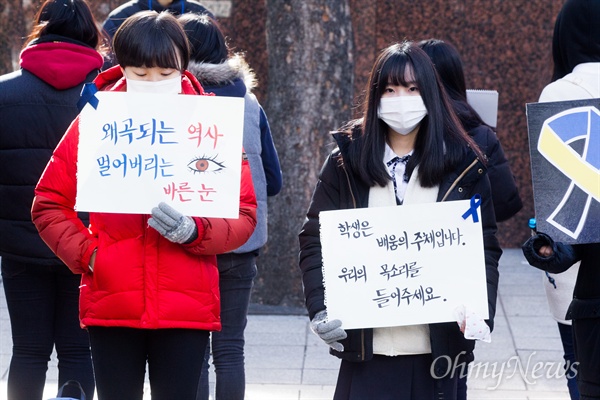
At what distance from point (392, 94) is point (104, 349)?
50.0 inches

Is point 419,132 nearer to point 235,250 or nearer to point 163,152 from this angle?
point 163,152

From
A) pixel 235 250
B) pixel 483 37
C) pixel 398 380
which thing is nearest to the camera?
pixel 398 380

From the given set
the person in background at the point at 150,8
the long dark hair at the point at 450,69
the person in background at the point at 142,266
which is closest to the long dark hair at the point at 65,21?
the person in background at the point at 142,266

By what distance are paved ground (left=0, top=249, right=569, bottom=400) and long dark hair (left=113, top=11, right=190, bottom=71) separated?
253cm

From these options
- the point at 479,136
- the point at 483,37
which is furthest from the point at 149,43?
the point at 483,37

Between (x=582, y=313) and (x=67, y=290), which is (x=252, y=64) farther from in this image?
(x=582, y=313)

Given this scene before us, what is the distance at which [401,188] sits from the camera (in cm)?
368

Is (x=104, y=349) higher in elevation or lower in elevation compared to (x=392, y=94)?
lower

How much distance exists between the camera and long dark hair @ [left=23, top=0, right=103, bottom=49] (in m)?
4.73

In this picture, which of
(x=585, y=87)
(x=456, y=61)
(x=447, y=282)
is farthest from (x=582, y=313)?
(x=456, y=61)

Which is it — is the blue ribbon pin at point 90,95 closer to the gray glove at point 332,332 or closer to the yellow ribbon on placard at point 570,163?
the gray glove at point 332,332

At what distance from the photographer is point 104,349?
3.72m

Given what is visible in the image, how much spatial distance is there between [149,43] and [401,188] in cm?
95

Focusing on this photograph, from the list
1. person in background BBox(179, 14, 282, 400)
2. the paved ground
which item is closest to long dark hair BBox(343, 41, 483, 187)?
person in background BBox(179, 14, 282, 400)
